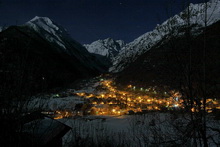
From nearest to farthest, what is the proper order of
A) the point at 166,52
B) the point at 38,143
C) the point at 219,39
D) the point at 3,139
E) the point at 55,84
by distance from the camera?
1. the point at 3,139
2. the point at 38,143
3. the point at 166,52
4. the point at 219,39
5. the point at 55,84

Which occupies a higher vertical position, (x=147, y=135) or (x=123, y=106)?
(x=147, y=135)

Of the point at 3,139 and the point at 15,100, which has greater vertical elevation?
the point at 15,100

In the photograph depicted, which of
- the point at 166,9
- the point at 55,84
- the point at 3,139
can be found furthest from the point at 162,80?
the point at 55,84

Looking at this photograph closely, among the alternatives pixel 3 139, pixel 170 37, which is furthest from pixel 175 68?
pixel 3 139

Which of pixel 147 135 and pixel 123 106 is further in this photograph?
pixel 123 106

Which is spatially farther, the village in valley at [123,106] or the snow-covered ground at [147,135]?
the village in valley at [123,106]

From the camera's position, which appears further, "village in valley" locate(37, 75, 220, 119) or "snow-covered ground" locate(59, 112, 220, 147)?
"village in valley" locate(37, 75, 220, 119)

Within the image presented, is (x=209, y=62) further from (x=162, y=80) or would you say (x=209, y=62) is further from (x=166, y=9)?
(x=166, y=9)

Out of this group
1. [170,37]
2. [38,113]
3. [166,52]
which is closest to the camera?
[38,113]

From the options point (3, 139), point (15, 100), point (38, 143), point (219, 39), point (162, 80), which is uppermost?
point (219, 39)

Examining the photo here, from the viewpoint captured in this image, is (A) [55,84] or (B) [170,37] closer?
(B) [170,37]
